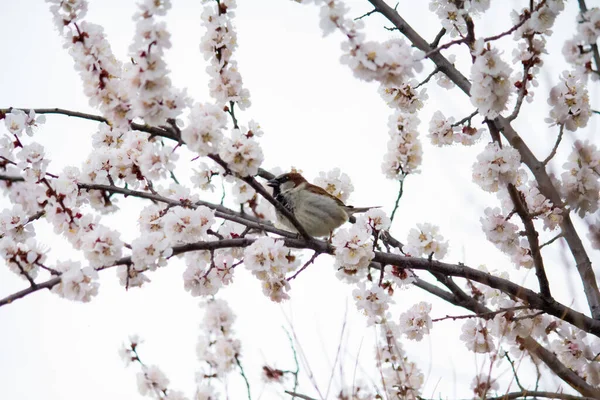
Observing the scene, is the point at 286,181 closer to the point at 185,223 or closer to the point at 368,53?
the point at 185,223

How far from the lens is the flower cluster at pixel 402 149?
3.58 meters

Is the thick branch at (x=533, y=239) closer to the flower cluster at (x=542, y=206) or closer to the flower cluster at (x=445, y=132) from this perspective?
the flower cluster at (x=542, y=206)

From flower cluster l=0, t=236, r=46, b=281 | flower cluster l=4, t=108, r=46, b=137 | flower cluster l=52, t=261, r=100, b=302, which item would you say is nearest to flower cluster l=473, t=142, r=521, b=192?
flower cluster l=52, t=261, r=100, b=302

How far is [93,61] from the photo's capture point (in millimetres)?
2600

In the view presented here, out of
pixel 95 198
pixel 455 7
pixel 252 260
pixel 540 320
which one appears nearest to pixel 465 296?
pixel 540 320

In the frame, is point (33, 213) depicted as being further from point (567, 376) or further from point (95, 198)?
point (567, 376)

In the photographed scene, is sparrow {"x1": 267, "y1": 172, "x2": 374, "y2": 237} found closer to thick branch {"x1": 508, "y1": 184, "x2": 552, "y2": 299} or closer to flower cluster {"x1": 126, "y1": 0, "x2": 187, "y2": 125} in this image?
thick branch {"x1": 508, "y1": 184, "x2": 552, "y2": 299}

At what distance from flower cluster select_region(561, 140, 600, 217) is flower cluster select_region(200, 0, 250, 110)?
5.30ft

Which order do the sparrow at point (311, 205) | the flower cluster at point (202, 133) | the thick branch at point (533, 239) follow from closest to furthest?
the flower cluster at point (202, 133) → the thick branch at point (533, 239) → the sparrow at point (311, 205)

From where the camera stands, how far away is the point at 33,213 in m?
3.00

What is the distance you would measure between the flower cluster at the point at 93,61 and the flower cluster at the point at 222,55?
74 centimetres

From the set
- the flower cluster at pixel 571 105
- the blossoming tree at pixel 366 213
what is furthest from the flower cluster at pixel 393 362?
the flower cluster at pixel 571 105

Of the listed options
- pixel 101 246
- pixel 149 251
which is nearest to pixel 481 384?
pixel 149 251

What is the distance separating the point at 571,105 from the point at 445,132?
739mm
